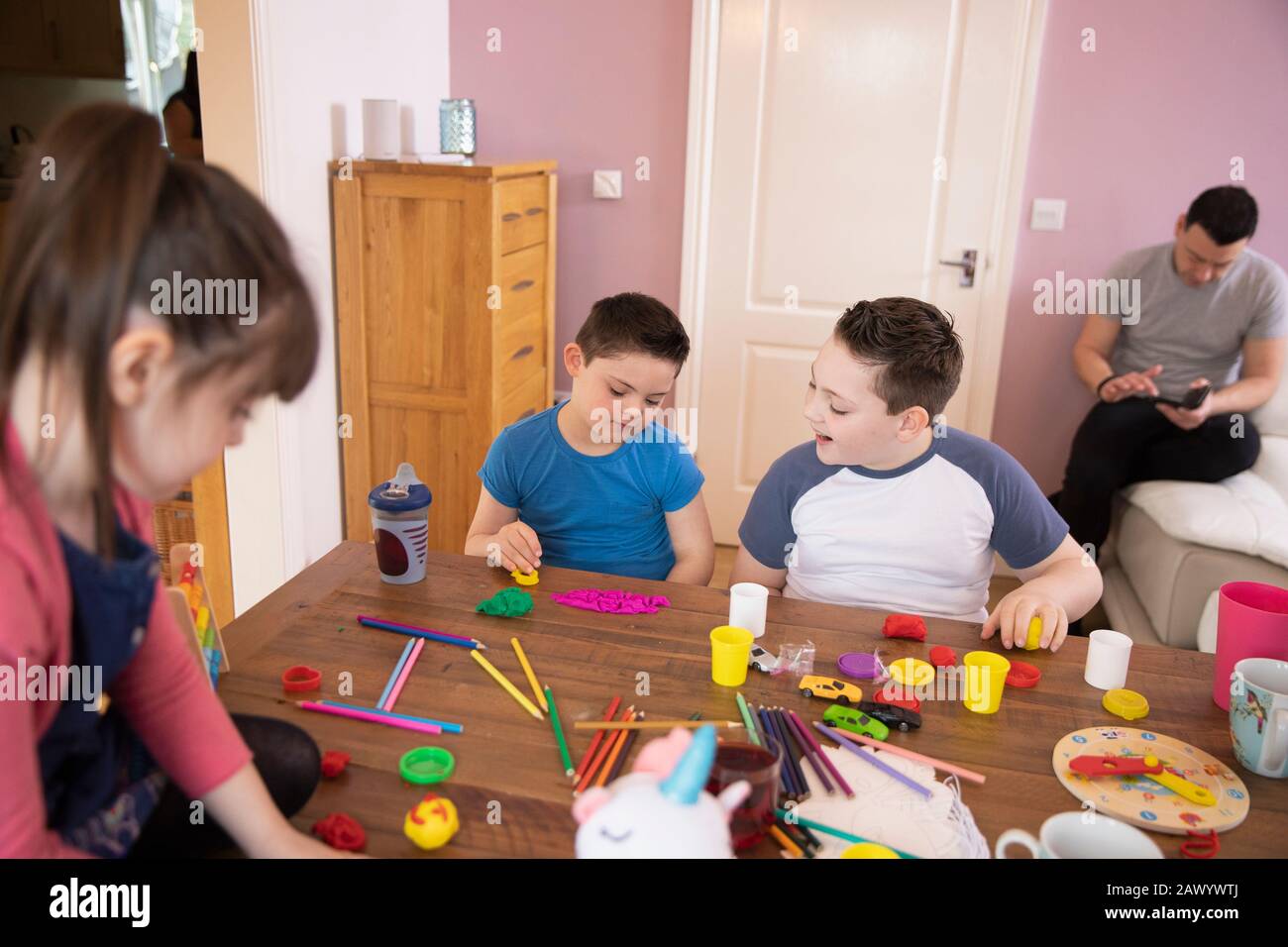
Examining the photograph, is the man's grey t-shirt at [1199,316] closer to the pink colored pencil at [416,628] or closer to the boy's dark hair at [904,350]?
the boy's dark hair at [904,350]

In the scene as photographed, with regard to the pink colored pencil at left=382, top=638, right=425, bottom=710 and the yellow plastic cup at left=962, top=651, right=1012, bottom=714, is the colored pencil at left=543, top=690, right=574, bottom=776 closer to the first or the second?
the pink colored pencil at left=382, top=638, right=425, bottom=710

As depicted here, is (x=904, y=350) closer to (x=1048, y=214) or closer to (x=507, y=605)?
(x=507, y=605)

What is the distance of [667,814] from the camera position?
77 cm

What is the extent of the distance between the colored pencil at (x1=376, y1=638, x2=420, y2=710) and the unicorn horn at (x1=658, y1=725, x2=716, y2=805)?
0.48 m

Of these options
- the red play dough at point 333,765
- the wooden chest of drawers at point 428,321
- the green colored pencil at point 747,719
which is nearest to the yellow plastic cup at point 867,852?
the green colored pencil at point 747,719

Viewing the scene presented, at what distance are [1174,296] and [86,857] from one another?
3.26 m

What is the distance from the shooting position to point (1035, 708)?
123cm

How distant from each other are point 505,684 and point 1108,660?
0.73 meters

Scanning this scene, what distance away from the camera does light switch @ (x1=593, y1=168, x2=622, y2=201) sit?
373 cm

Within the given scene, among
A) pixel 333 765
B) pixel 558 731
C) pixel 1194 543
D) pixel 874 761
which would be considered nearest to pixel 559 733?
pixel 558 731

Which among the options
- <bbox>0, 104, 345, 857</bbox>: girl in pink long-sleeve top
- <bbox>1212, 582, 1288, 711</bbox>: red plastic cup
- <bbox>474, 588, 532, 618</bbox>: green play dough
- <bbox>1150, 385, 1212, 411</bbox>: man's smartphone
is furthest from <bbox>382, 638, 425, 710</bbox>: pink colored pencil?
<bbox>1150, 385, 1212, 411</bbox>: man's smartphone

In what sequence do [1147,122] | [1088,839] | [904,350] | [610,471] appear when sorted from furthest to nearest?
[1147,122], [610,471], [904,350], [1088,839]
